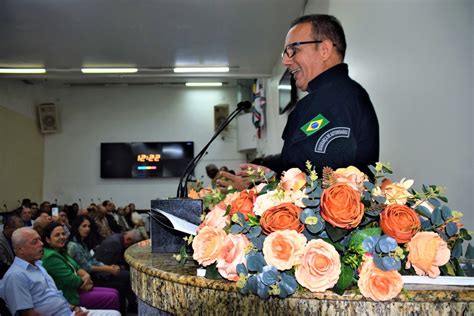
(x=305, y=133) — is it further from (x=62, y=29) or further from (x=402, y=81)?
(x=62, y=29)

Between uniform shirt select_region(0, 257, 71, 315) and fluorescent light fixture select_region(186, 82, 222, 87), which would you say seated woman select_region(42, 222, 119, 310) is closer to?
uniform shirt select_region(0, 257, 71, 315)

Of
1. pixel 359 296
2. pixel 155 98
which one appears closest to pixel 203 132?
pixel 155 98

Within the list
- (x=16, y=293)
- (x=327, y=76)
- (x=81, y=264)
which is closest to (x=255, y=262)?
(x=327, y=76)

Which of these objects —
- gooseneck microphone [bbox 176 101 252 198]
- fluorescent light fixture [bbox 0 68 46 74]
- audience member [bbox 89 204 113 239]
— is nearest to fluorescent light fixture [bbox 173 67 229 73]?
fluorescent light fixture [bbox 0 68 46 74]

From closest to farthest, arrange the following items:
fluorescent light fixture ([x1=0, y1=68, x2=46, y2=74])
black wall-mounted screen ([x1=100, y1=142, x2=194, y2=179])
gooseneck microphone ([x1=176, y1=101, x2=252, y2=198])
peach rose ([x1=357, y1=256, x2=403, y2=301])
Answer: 1. peach rose ([x1=357, y1=256, x2=403, y2=301])
2. gooseneck microphone ([x1=176, y1=101, x2=252, y2=198])
3. fluorescent light fixture ([x1=0, y1=68, x2=46, y2=74])
4. black wall-mounted screen ([x1=100, y1=142, x2=194, y2=179])

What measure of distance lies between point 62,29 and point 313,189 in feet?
16.9

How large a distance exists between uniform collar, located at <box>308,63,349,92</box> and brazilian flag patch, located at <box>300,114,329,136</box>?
38cm

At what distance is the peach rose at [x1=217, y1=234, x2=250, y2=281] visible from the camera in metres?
0.82

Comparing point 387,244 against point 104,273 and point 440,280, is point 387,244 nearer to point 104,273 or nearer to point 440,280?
point 440,280

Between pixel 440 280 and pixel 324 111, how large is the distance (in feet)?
1.80

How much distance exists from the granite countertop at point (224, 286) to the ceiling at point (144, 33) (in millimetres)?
3941

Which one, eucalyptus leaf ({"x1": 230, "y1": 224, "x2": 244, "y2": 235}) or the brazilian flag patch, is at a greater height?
the brazilian flag patch

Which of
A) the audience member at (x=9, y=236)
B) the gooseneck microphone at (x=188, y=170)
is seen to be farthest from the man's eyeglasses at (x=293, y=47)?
the audience member at (x=9, y=236)

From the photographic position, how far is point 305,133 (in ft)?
3.73
